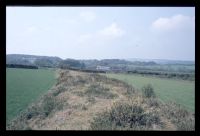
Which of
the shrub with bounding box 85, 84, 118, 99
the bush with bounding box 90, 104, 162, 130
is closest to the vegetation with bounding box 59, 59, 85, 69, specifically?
the shrub with bounding box 85, 84, 118, 99

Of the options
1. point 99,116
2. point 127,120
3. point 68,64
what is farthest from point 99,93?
point 68,64

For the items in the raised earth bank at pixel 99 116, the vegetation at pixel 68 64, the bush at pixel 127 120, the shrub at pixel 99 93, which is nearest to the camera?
the bush at pixel 127 120

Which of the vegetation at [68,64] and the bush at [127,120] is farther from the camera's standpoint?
the vegetation at [68,64]

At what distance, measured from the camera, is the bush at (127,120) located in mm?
6845

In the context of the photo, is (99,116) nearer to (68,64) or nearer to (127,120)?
(127,120)

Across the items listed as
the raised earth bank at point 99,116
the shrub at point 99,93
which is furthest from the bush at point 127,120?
the shrub at point 99,93

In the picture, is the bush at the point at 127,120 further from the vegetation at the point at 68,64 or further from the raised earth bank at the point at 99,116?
the vegetation at the point at 68,64

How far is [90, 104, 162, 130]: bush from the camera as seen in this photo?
6.84 metres

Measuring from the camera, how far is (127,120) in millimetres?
7246

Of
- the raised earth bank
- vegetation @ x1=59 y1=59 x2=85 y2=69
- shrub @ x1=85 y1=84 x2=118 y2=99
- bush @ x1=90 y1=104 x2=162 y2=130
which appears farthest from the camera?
vegetation @ x1=59 y1=59 x2=85 y2=69

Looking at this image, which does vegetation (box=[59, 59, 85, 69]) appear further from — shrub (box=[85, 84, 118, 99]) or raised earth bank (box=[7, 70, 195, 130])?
raised earth bank (box=[7, 70, 195, 130])
